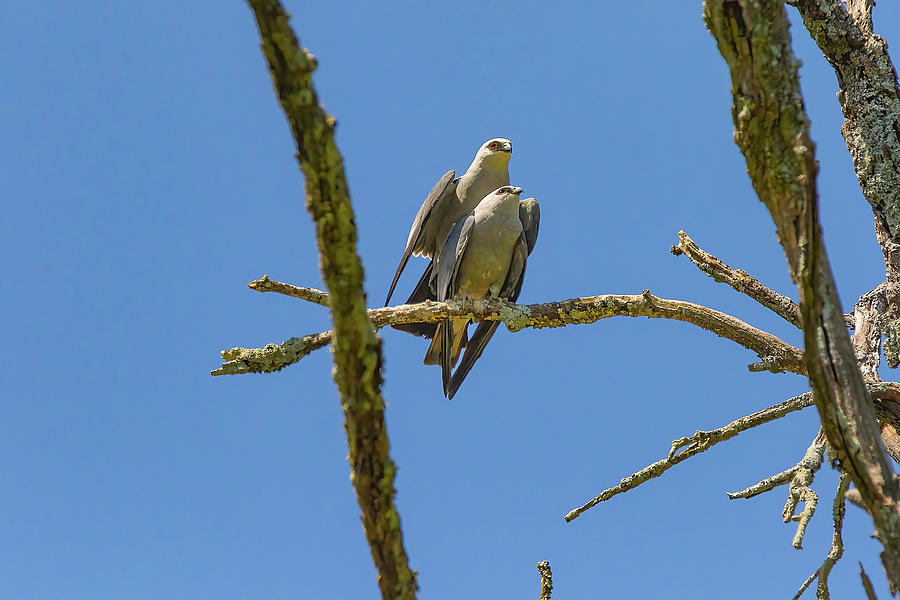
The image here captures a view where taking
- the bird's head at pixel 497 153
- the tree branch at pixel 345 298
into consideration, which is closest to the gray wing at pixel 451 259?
the bird's head at pixel 497 153

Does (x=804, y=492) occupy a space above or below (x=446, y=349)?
below

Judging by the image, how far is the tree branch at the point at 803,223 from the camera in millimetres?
1837

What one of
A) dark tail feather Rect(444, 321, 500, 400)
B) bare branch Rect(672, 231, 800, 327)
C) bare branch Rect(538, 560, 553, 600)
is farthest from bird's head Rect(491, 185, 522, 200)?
bare branch Rect(538, 560, 553, 600)

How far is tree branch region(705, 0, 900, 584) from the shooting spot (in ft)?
6.03

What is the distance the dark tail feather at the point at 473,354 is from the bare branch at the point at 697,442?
229 centimetres

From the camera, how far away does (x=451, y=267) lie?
6070 millimetres

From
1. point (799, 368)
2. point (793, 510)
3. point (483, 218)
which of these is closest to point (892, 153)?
point (799, 368)

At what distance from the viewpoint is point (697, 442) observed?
146 inches

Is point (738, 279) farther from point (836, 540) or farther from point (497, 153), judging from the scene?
point (497, 153)

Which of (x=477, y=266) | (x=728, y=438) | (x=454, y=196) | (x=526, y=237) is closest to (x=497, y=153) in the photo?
(x=454, y=196)

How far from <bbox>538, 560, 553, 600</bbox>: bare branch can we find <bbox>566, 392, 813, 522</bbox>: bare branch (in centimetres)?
97

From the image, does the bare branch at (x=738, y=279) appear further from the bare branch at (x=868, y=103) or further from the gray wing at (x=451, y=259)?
the gray wing at (x=451, y=259)

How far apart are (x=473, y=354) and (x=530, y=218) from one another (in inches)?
50.9

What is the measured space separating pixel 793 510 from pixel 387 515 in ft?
5.89
